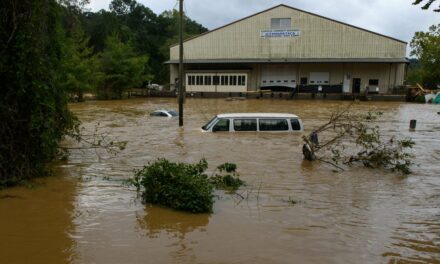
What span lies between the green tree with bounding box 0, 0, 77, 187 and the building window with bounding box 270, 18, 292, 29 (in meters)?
48.5

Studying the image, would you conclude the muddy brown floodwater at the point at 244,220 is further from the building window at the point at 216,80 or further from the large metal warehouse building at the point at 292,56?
the building window at the point at 216,80

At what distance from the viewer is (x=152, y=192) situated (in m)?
8.93

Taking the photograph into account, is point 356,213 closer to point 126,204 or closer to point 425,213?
point 425,213

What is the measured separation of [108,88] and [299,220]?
158 feet

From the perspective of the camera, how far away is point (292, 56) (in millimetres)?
56688

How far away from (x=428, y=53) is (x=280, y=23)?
938 inches

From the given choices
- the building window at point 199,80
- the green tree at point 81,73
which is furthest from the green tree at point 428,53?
the green tree at point 81,73

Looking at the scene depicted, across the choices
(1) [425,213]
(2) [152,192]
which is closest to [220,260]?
(2) [152,192]

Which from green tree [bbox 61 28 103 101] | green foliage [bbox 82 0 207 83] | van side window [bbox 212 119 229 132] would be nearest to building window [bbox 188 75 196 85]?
green foliage [bbox 82 0 207 83]

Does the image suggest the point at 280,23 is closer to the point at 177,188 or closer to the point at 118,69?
the point at 118,69

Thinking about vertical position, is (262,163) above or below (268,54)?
below

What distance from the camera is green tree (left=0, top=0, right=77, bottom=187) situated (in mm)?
10047

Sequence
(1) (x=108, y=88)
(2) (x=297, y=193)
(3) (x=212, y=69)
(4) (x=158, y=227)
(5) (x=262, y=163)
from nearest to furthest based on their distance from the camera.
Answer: (4) (x=158, y=227), (2) (x=297, y=193), (5) (x=262, y=163), (1) (x=108, y=88), (3) (x=212, y=69)

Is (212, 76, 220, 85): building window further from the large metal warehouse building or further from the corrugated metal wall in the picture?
the corrugated metal wall
